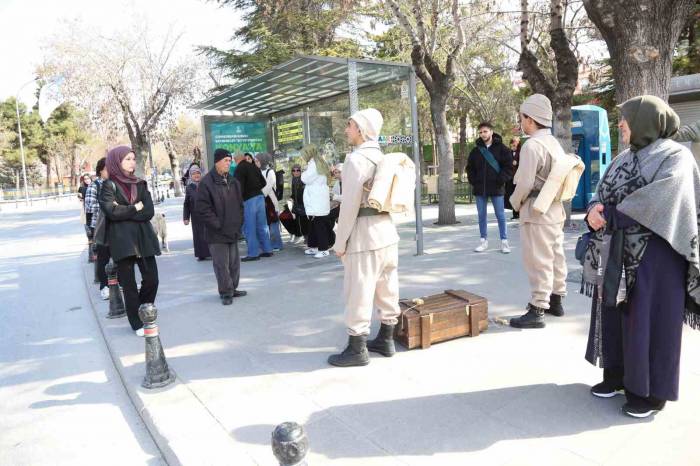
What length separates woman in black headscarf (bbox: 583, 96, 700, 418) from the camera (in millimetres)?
2885

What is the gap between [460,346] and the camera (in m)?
4.46

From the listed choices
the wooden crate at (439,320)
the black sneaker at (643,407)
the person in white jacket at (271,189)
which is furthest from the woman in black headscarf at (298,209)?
the black sneaker at (643,407)

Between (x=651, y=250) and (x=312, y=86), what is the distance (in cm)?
824

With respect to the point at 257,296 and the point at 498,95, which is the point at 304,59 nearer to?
the point at 257,296

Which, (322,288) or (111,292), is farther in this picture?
(322,288)

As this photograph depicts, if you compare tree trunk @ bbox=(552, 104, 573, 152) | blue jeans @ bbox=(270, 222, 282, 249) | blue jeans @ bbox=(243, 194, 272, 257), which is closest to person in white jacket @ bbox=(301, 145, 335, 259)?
blue jeans @ bbox=(243, 194, 272, 257)

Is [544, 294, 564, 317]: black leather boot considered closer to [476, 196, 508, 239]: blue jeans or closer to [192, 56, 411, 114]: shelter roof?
Result: [476, 196, 508, 239]: blue jeans

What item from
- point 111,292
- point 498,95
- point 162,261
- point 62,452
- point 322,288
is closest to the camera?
point 62,452

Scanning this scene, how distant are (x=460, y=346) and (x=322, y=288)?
109 inches

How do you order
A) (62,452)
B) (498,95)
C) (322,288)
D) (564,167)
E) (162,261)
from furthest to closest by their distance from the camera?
(498,95) → (162,261) → (322,288) → (564,167) → (62,452)

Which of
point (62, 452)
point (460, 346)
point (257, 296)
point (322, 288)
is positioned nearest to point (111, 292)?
point (257, 296)

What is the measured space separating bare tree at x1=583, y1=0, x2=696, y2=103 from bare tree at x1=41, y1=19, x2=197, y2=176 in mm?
23097

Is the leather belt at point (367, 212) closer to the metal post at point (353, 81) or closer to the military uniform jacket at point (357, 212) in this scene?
the military uniform jacket at point (357, 212)

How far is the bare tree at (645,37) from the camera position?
217 inches
